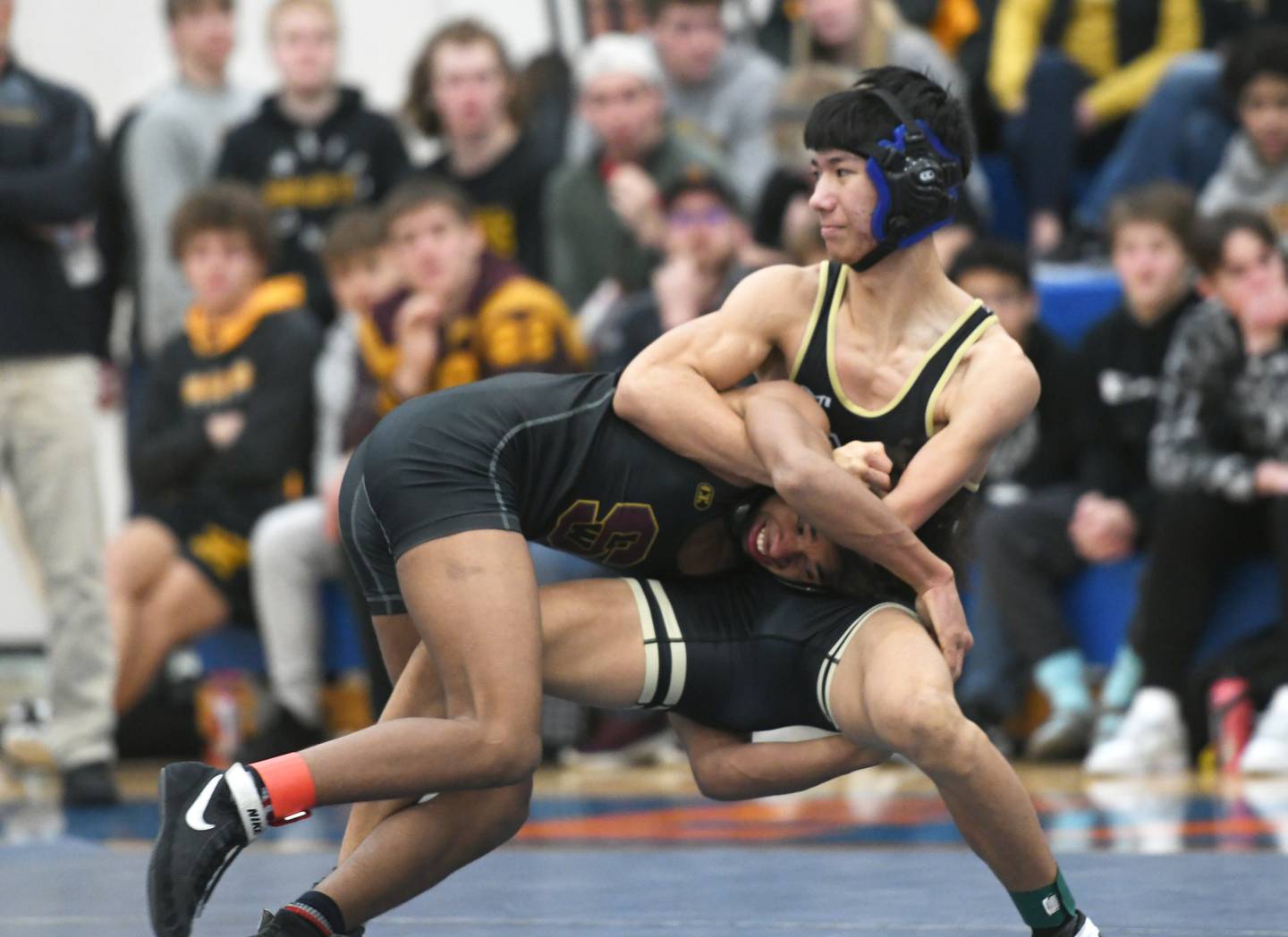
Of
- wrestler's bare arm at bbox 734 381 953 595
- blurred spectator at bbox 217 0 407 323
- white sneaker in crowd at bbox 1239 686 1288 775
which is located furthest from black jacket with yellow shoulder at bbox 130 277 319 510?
wrestler's bare arm at bbox 734 381 953 595

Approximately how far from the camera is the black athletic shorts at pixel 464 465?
147 inches

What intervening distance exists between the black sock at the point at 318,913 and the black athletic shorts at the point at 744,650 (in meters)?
0.63

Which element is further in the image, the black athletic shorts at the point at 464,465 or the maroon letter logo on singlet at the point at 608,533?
the maroon letter logo on singlet at the point at 608,533

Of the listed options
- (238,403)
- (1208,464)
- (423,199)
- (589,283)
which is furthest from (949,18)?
(238,403)

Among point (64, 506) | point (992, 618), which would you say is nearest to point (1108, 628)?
point (992, 618)

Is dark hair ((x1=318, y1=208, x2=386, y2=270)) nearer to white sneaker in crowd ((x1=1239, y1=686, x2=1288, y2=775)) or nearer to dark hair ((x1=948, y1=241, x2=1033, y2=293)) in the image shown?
dark hair ((x1=948, y1=241, x2=1033, y2=293))

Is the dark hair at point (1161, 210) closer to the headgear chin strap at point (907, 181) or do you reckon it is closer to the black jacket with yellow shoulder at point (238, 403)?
the black jacket with yellow shoulder at point (238, 403)

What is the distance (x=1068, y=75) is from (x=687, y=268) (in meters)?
1.96

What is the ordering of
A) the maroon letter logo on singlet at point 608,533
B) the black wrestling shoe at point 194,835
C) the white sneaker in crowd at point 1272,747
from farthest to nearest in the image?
the white sneaker in crowd at point 1272,747
the maroon letter logo on singlet at point 608,533
the black wrestling shoe at point 194,835

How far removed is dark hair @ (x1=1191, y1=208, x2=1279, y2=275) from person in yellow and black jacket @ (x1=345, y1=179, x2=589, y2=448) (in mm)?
1936

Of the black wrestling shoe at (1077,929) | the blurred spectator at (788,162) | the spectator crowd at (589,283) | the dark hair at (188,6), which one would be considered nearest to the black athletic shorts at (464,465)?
the black wrestling shoe at (1077,929)

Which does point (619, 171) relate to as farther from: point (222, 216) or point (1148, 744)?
point (1148, 744)

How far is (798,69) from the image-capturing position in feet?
26.6

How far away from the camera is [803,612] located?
3922mm
